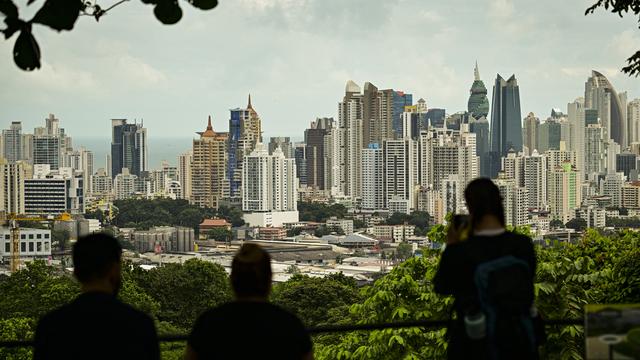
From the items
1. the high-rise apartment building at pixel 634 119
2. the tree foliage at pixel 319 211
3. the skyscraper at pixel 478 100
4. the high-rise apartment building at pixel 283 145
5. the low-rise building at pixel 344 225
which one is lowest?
the low-rise building at pixel 344 225

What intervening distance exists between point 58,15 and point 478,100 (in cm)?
11385

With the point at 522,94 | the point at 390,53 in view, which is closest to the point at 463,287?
the point at 390,53

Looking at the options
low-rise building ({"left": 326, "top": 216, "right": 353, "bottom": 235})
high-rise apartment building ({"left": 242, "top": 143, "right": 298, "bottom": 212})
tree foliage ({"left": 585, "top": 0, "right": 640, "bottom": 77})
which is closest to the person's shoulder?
tree foliage ({"left": 585, "top": 0, "right": 640, "bottom": 77})

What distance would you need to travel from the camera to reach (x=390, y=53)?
345 feet

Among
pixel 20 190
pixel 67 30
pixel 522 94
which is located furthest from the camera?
pixel 522 94

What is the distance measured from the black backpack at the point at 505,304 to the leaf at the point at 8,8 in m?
0.78

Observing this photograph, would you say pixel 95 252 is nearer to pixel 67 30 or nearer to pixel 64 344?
pixel 64 344

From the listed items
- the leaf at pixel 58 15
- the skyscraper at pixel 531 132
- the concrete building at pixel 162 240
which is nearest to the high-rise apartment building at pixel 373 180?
the skyscraper at pixel 531 132

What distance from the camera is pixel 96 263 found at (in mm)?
1450

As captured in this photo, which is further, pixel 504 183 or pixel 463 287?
pixel 504 183

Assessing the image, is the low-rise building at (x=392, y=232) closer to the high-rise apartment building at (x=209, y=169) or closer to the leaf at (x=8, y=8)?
the high-rise apartment building at (x=209, y=169)

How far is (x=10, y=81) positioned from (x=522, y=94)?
5964cm

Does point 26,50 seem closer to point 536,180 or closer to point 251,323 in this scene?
point 251,323

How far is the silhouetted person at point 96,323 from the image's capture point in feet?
4.65
